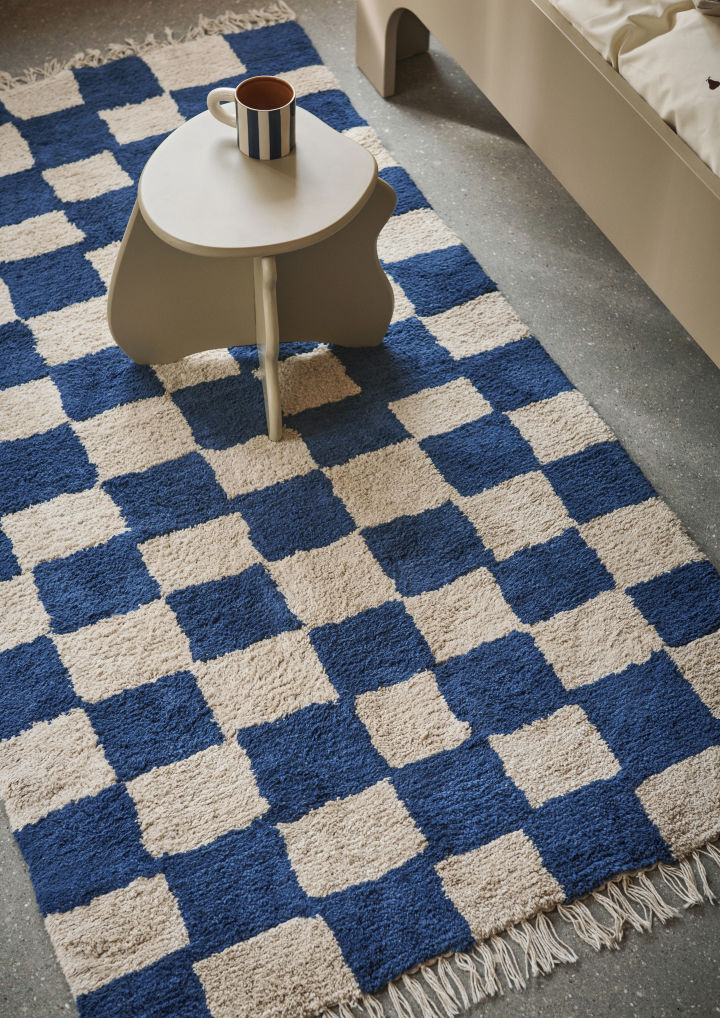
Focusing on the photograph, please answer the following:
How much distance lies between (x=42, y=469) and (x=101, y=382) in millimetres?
181

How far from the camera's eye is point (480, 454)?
146 cm

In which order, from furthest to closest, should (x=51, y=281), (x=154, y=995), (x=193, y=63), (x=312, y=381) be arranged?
(x=193, y=63)
(x=51, y=281)
(x=312, y=381)
(x=154, y=995)

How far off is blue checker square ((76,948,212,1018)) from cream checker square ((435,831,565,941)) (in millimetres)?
289

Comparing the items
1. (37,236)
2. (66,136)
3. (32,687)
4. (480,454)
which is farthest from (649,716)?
(66,136)

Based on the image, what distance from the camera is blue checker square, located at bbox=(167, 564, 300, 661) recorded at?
1.26 metres

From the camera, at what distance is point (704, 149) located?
1.25 meters

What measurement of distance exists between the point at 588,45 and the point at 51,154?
100cm

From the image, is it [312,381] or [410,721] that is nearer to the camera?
[410,721]

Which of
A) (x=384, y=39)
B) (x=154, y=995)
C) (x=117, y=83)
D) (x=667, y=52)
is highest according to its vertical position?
(x=667, y=52)

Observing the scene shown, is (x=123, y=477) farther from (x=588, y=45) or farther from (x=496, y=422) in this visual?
(x=588, y=45)

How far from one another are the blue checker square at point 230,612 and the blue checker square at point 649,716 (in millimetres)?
404

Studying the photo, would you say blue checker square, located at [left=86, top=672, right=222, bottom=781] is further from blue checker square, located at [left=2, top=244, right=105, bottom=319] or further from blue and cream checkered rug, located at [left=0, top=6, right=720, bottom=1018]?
blue checker square, located at [left=2, top=244, right=105, bottom=319]

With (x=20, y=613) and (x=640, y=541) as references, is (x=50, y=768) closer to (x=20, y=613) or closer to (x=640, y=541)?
(x=20, y=613)

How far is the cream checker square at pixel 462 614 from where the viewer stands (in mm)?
1272
